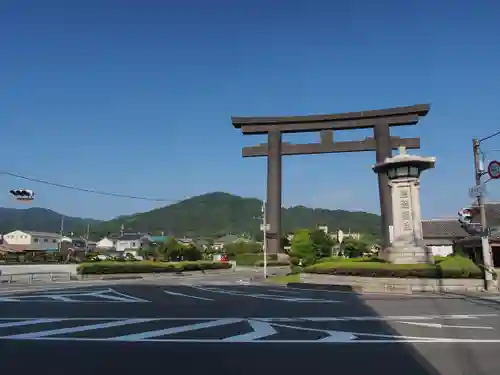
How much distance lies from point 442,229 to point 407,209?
3178cm

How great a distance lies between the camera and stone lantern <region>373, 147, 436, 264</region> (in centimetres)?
2414

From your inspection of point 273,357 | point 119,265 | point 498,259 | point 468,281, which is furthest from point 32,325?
point 498,259

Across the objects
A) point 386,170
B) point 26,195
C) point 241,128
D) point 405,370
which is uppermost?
point 241,128

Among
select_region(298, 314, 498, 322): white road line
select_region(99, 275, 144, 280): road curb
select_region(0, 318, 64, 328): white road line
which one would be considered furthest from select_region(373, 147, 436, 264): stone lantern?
select_region(99, 275, 144, 280): road curb

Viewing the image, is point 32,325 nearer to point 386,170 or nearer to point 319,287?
point 319,287

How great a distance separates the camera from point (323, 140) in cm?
4456

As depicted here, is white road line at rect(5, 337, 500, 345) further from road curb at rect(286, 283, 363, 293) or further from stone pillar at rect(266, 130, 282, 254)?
stone pillar at rect(266, 130, 282, 254)

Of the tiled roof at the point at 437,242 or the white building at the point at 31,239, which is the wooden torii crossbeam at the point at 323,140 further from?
the white building at the point at 31,239

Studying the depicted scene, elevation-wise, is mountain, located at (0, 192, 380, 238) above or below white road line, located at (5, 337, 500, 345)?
above

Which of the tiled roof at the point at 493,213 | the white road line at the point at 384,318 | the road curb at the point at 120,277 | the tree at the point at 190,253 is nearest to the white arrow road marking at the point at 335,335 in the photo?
the white road line at the point at 384,318

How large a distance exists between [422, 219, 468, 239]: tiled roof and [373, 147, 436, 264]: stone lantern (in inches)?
1179

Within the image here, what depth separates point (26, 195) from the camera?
23.2m

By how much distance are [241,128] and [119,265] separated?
2019 cm

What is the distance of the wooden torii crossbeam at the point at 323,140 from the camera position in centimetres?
4275
